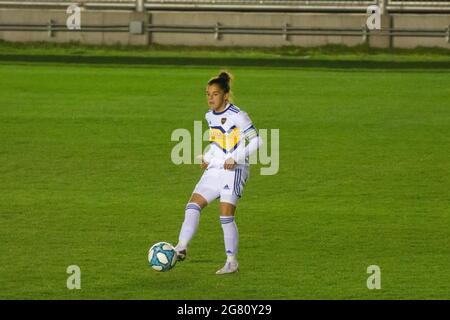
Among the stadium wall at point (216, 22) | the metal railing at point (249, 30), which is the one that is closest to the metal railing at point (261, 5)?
the stadium wall at point (216, 22)

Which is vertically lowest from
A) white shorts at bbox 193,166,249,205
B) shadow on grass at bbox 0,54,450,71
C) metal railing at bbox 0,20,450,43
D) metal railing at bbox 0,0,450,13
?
white shorts at bbox 193,166,249,205

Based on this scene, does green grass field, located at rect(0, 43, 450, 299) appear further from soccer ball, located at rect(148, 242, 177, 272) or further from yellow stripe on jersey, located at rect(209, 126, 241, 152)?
yellow stripe on jersey, located at rect(209, 126, 241, 152)

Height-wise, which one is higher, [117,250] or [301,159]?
[301,159]

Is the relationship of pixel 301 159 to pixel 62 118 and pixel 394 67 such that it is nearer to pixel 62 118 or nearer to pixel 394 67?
pixel 62 118

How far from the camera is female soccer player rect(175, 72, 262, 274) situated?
1080 centimetres

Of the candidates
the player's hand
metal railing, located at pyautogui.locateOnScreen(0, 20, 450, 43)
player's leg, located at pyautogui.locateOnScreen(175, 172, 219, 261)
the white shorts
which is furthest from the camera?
Result: metal railing, located at pyautogui.locateOnScreen(0, 20, 450, 43)

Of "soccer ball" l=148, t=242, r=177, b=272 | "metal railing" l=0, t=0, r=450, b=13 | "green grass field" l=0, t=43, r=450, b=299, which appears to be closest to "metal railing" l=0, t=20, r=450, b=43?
"metal railing" l=0, t=0, r=450, b=13

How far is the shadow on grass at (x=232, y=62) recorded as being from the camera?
31.4m

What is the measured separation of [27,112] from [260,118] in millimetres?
4015

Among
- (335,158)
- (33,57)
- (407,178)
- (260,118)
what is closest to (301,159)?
(335,158)

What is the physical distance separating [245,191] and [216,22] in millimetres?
21880

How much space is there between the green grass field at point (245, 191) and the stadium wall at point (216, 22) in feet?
28.3

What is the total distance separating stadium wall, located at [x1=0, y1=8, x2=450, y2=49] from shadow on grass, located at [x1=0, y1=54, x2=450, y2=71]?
354 cm

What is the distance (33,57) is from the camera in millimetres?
32969
